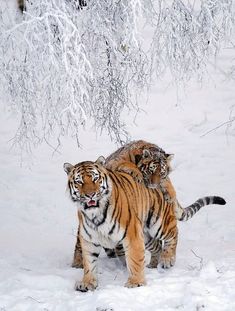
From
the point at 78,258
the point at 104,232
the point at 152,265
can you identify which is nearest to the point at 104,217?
the point at 104,232

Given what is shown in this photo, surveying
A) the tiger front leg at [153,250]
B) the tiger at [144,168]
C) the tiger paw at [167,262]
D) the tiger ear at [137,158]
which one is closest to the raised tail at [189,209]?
the tiger at [144,168]


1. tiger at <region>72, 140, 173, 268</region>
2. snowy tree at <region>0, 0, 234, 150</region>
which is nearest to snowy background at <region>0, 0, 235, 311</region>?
tiger at <region>72, 140, 173, 268</region>

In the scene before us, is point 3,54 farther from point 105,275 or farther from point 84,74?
point 105,275

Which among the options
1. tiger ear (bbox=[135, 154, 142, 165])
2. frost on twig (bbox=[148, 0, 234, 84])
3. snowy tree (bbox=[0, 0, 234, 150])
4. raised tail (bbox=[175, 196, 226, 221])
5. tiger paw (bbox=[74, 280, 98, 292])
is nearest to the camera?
snowy tree (bbox=[0, 0, 234, 150])

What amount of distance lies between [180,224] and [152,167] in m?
2.20

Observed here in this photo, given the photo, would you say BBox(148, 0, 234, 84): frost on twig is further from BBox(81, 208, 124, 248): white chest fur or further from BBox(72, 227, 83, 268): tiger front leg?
BBox(72, 227, 83, 268): tiger front leg

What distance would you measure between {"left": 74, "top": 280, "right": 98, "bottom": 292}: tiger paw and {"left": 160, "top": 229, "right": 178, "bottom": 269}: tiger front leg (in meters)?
0.87

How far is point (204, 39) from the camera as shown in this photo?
568 centimetres

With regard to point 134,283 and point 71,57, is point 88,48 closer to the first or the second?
point 71,57

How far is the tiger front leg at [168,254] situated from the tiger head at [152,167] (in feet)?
1.89

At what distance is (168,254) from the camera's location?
5.94 meters

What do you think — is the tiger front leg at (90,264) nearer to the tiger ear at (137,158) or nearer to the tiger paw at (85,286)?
the tiger paw at (85,286)

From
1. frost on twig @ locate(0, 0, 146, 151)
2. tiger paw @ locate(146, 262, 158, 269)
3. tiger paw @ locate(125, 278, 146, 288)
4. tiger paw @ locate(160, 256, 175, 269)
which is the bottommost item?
tiger paw @ locate(125, 278, 146, 288)

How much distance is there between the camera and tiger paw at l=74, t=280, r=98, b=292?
5172 millimetres
